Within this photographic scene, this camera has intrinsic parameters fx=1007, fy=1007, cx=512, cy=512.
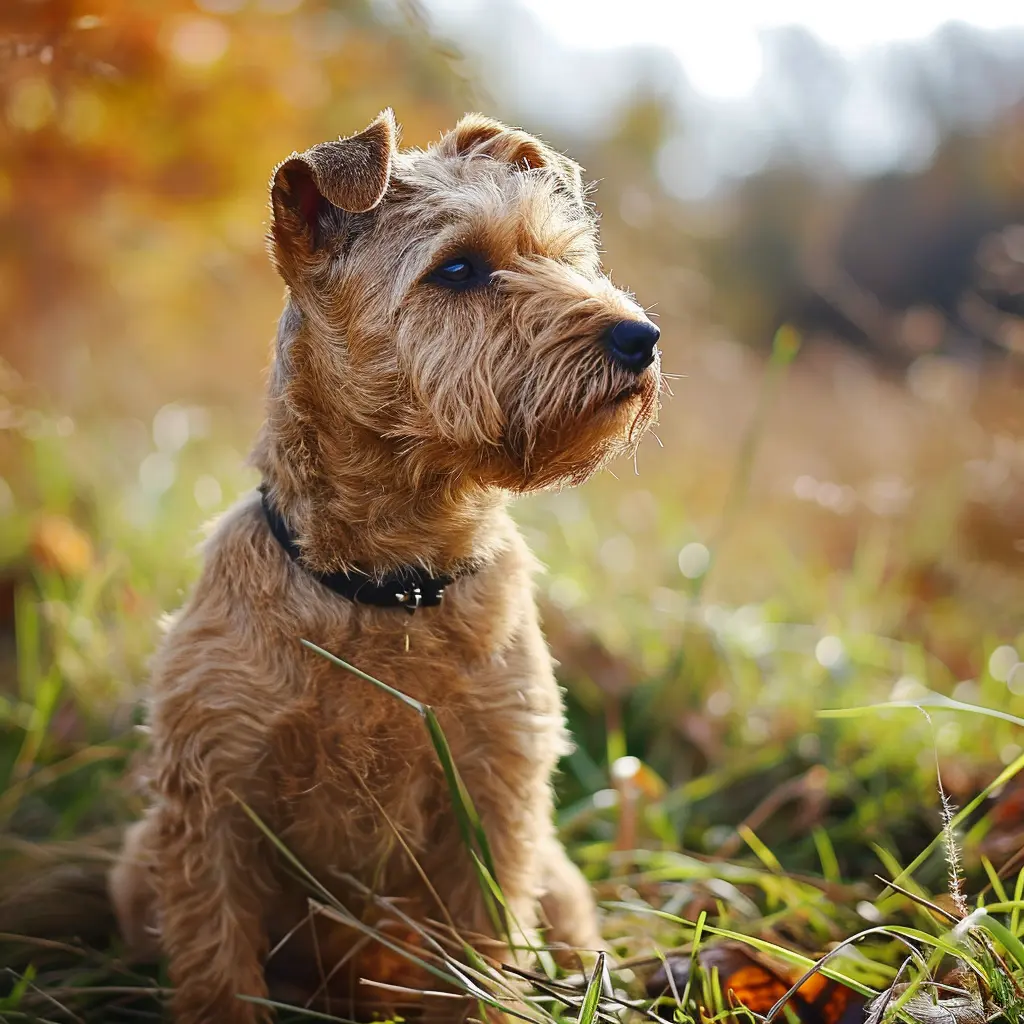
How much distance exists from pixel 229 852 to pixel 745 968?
52.5 inches

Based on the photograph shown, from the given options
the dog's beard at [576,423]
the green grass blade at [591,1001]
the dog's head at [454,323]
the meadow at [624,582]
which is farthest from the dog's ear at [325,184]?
the green grass blade at [591,1001]

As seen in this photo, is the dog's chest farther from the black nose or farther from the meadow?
the black nose

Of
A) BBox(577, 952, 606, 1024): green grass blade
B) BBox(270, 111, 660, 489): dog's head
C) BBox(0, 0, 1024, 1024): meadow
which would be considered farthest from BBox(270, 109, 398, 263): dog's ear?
BBox(577, 952, 606, 1024): green grass blade

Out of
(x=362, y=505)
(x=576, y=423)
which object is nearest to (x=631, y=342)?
(x=576, y=423)

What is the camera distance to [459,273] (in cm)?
261

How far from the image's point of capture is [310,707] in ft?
8.17

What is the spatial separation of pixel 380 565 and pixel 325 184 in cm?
96

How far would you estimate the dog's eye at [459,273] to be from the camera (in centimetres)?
259

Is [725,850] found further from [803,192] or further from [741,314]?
[803,192]

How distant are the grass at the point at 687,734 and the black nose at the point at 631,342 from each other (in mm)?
915

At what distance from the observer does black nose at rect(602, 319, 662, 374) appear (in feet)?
7.86

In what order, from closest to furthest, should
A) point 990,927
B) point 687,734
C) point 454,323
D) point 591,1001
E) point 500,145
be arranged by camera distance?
Result: 1. point 990,927
2. point 591,1001
3. point 454,323
4. point 500,145
5. point 687,734

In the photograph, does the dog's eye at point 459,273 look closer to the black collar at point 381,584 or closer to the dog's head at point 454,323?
the dog's head at point 454,323

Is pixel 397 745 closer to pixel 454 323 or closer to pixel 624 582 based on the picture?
pixel 454 323
